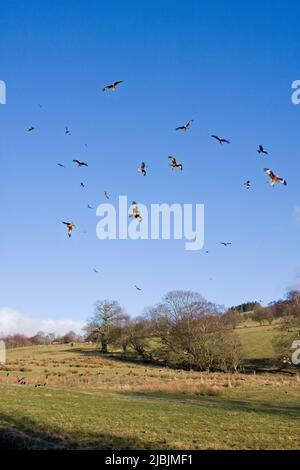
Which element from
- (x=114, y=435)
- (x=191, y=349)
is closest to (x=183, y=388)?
(x=114, y=435)

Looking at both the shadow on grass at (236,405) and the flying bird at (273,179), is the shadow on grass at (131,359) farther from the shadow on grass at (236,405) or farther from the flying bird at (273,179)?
the flying bird at (273,179)

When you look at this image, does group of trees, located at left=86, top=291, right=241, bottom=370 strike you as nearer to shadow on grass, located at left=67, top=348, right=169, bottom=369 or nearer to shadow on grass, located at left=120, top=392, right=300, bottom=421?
shadow on grass, located at left=67, top=348, right=169, bottom=369

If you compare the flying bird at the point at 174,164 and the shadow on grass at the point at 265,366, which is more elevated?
the flying bird at the point at 174,164

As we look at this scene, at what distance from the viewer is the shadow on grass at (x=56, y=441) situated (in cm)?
1534

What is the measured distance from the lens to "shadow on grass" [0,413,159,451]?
50.3 ft

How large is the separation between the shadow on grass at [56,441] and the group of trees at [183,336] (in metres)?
61.1

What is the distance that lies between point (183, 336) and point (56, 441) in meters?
69.4

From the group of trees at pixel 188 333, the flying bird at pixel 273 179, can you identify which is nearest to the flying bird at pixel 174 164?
the flying bird at pixel 273 179

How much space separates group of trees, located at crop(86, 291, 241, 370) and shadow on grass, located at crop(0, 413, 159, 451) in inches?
2404

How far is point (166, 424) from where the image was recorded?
20.2 metres

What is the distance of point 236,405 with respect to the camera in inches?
1255

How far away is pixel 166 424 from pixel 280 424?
535 centimetres

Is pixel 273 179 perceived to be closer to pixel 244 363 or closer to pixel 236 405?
pixel 236 405
